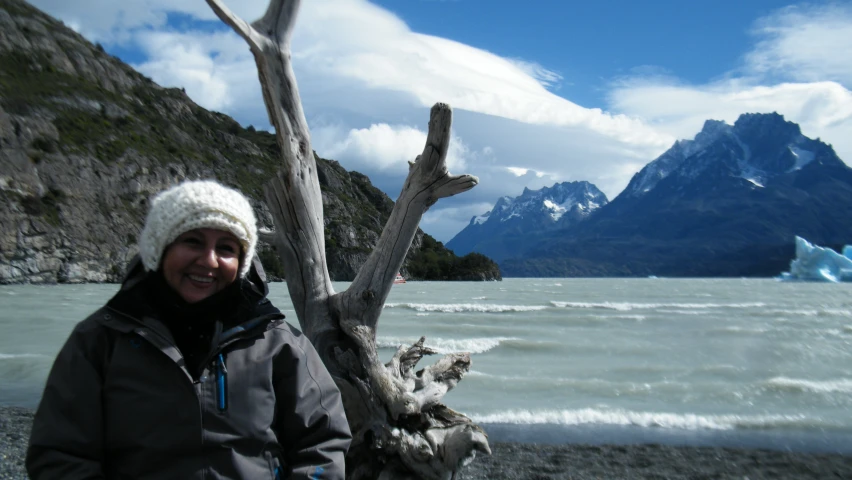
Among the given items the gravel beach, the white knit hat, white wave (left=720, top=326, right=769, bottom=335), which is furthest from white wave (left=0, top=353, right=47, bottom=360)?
white wave (left=720, top=326, right=769, bottom=335)

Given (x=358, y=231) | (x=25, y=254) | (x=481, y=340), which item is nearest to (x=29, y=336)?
(x=481, y=340)

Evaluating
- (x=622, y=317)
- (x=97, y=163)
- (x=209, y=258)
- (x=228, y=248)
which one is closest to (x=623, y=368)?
(x=228, y=248)

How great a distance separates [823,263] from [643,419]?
9592 centimetres

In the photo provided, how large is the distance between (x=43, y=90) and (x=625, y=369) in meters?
85.9

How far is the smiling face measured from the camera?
2.17 m

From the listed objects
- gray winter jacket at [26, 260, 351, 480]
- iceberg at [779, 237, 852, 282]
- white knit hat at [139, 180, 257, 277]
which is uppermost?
iceberg at [779, 237, 852, 282]

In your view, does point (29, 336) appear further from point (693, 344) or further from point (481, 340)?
point (693, 344)

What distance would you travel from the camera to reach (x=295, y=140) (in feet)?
18.7

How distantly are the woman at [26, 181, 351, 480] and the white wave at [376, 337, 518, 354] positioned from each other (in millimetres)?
13033

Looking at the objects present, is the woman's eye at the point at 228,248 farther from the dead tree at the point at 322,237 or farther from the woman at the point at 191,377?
the dead tree at the point at 322,237

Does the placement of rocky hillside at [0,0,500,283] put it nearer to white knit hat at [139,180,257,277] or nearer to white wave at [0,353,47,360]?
white wave at [0,353,47,360]

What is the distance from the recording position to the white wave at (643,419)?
891 centimetres

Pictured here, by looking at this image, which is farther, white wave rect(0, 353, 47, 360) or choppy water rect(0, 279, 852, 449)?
white wave rect(0, 353, 47, 360)

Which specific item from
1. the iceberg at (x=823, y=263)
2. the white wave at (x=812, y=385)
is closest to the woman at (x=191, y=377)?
the white wave at (x=812, y=385)
